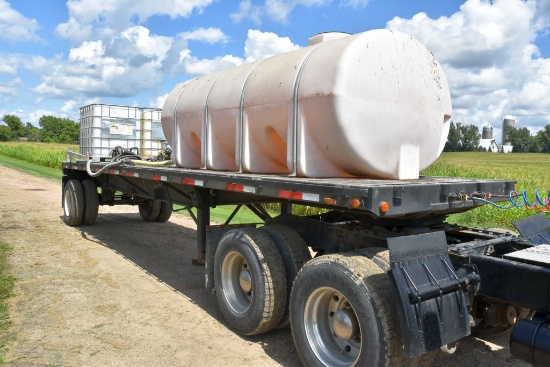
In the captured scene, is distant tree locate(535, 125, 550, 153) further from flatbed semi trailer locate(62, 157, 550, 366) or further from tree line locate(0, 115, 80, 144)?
tree line locate(0, 115, 80, 144)

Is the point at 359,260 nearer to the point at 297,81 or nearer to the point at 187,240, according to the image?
the point at 297,81

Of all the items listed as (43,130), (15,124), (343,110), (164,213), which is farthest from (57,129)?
(343,110)

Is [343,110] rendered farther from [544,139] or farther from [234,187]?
[544,139]

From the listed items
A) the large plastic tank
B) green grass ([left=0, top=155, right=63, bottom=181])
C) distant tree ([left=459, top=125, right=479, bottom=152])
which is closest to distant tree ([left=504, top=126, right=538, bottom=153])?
distant tree ([left=459, top=125, right=479, bottom=152])

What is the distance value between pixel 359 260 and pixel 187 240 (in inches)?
242

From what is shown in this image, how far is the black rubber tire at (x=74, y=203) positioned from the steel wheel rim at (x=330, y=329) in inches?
295

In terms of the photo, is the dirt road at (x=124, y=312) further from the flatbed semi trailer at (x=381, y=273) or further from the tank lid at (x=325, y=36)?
the tank lid at (x=325, y=36)

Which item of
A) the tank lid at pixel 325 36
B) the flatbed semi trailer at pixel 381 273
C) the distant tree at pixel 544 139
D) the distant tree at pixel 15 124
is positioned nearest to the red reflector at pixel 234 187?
the flatbed semi trailer at pixel 381 273

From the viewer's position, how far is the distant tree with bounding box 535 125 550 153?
7944 cm

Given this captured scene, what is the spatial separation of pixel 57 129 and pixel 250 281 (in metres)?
137

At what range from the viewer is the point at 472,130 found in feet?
218

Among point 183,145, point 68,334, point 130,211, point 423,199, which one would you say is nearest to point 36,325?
point 68,334

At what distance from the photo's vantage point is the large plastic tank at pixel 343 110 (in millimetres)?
4289

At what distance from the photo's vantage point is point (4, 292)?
225 inches
